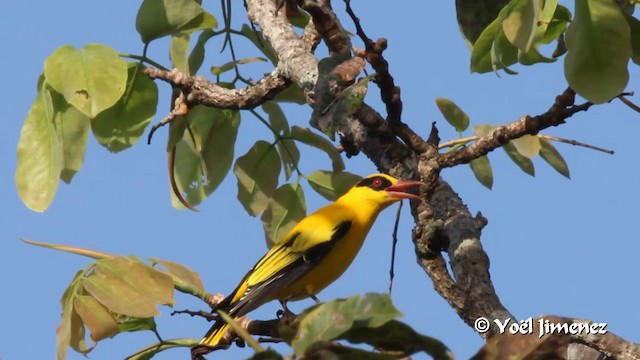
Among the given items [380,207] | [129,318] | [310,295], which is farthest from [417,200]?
[380,207]

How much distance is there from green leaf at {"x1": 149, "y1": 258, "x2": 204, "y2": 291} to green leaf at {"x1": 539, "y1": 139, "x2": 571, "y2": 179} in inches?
53.3

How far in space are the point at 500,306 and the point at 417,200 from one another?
598 millimetres

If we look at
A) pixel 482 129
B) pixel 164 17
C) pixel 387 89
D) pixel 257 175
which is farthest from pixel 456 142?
pixel 164 17

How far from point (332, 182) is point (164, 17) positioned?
36.1 inches

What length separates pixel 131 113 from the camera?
3.94 m

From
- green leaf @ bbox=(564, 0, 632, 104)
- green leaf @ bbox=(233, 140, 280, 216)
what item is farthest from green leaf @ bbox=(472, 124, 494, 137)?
green leaf @ bbox=(564, 0, 632, 104)

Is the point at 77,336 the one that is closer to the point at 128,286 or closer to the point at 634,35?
the point at 128,286

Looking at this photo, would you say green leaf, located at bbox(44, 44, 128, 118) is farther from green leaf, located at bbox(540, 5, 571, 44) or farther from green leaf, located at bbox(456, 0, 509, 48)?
green leaf, located at bbox(540, 5, 571, 44)

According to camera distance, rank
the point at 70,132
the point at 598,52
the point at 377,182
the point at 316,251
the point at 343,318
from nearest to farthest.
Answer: the point at 343,318 → the point at 598,52 → the point at 70,132 → the point at 316,251 → the point at 377,182

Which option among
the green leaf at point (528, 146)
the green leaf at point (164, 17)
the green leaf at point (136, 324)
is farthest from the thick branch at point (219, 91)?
the green leaf at point (136, 324)

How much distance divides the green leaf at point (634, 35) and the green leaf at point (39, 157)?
72.2 inches

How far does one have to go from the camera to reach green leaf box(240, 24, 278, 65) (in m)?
4.38

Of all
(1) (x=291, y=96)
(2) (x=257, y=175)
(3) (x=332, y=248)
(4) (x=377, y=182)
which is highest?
(4) (x=377, y=182)

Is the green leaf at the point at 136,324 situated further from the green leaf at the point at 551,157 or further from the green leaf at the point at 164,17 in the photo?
the green leaf at the point at 551,157
